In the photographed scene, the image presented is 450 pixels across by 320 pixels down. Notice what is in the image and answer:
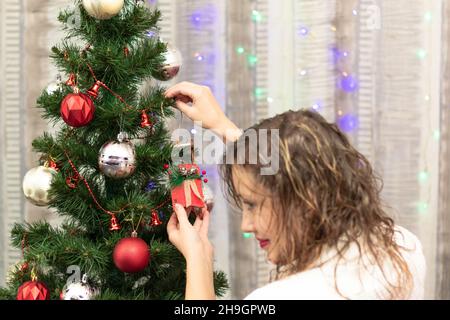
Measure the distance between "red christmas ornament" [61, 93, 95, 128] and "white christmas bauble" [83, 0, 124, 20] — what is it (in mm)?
151

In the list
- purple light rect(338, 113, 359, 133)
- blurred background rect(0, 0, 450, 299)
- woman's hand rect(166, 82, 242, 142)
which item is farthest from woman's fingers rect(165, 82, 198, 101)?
purple light rect(338, 113, 359, 133)

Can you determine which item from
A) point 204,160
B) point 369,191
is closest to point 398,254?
point 369,191

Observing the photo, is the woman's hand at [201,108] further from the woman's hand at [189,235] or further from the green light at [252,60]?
the green light at [252,60]

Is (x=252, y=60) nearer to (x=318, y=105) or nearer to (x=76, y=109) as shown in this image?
(x=318, y=105)

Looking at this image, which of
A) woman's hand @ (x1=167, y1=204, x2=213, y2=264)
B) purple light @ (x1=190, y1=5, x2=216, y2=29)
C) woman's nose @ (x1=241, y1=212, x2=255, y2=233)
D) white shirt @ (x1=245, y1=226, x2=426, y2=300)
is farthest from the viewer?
purple light @ (x1=190, y1=5, x2=216, y2=29)

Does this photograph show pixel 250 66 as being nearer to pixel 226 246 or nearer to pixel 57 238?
pixel 226 246

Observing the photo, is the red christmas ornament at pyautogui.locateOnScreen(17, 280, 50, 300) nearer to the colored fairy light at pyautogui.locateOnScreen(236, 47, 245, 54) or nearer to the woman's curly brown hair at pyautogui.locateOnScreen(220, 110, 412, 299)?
the woman's curly brown hair at pyautogui.locateOnScreen(220, 110, 412, 299)

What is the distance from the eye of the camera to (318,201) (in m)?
0.99

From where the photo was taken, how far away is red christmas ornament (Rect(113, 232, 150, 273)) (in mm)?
1190

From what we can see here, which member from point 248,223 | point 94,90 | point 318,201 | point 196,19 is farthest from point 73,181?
point 196,19

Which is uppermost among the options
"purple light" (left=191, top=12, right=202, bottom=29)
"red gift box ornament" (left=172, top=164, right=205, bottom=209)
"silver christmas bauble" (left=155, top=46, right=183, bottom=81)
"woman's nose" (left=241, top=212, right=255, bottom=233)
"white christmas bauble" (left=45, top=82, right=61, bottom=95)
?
"purple light" (left=191, top=12, right=202, bottom=29)

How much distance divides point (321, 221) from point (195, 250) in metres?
0.26

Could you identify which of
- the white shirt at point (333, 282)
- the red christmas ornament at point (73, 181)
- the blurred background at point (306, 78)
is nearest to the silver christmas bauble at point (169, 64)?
the red christmas ornament at point (73, 181)

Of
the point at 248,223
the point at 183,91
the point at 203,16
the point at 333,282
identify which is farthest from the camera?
the point at 203,16
